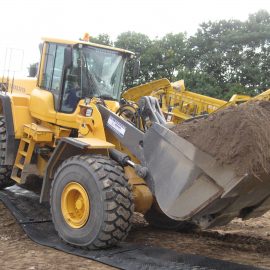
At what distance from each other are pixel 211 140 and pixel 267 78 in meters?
19.6

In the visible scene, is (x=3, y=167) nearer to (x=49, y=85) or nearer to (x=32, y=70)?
(x=49, y=85)

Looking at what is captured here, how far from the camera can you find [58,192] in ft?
18.7

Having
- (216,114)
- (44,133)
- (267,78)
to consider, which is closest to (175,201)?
(216,114)

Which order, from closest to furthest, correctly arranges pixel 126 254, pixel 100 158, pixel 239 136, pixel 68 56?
pixel 239 136, pixel 126 254, pixel 100 158, pixel 68 56

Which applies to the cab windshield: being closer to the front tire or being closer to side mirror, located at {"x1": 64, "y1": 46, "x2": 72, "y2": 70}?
A: side mirror, located at {"x1": 64, "y1": 46, "x2": 72, "y2": 70}

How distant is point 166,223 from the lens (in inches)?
261

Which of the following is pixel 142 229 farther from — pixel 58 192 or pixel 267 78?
pixel 267 78

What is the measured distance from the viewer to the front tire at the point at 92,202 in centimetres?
514

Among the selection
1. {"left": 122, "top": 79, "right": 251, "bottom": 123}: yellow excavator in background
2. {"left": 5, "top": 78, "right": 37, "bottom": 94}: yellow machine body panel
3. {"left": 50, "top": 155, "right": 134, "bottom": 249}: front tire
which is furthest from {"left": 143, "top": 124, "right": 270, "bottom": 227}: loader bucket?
{"left": 122, "top": 79, "right": 251, "bottom": 123}: yellow excavator in background

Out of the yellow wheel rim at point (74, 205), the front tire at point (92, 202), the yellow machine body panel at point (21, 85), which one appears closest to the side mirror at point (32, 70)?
the yellow machine body panel at point (21, 85)

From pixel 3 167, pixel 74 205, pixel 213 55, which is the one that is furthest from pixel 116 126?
pixel 213 55

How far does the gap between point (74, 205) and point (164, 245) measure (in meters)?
1.18

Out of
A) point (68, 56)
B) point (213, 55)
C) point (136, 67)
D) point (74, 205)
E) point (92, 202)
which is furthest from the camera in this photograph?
point (213, 55)

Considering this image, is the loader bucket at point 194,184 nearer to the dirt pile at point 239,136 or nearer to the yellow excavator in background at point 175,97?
the dirt pile at point 239,136
